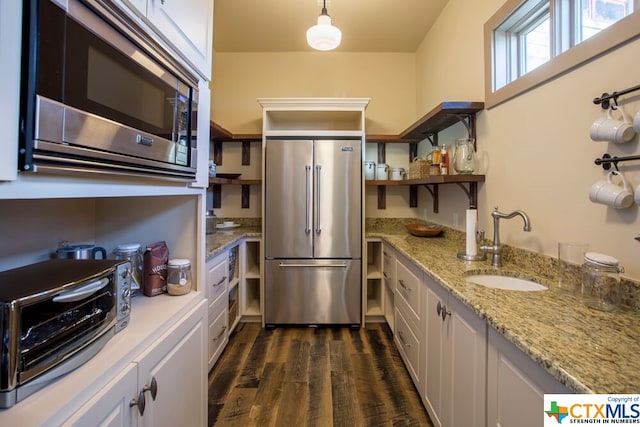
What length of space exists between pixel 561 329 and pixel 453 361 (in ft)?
1.83

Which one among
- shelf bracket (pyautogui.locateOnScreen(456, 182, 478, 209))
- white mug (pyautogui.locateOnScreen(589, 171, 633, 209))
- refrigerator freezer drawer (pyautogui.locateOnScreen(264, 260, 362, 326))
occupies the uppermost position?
shelf bracket (pyautogui.locateOnScreen(456, 182, 478, 209))

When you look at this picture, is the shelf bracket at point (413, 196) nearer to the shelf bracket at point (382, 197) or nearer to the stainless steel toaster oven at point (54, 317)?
the shelf bracket at point (382, 197)

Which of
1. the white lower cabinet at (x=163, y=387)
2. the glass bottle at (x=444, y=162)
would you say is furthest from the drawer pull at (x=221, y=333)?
the glass bottle at (x=444, y=162)

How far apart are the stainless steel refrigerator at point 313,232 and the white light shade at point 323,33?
0.81 metres

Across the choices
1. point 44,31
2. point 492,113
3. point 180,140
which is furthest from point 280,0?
point 44,31

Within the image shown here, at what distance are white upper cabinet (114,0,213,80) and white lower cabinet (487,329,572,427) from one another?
1.43m

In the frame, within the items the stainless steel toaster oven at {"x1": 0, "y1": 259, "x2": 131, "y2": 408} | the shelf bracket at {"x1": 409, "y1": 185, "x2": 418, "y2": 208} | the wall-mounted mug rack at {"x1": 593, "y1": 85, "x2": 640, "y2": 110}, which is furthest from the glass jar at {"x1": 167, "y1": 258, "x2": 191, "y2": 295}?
the shelf bracket at {"x1": 409, "y1": 185, "x2": 418, "y2": 208}

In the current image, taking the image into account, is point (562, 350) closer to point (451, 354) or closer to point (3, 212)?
point (451, 354)

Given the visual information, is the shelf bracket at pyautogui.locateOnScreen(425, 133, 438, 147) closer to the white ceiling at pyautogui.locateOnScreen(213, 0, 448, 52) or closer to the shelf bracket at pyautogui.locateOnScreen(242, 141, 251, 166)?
the white ceiling at pyautogui.locateOnScreen(213, 0, 448, 52)

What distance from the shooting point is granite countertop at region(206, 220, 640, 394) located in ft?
2.14

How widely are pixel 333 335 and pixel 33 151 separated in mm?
2578

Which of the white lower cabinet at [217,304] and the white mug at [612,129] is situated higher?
the white mug at [612,129]

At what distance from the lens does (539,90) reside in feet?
4.82

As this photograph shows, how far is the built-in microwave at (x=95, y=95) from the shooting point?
535 mm
